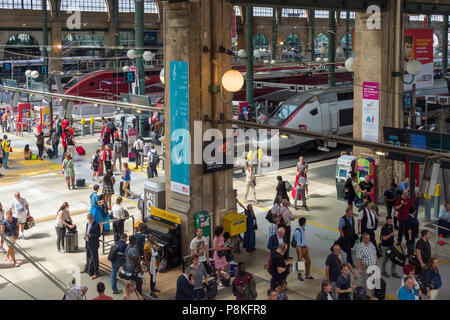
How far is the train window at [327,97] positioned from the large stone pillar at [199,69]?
526 inches

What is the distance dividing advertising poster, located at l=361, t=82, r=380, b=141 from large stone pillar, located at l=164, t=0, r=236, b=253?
6182 mm

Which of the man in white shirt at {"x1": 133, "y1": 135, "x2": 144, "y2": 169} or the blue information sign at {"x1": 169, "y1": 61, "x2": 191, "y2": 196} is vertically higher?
the blue information sign at {"x1": 169, "y1": 61, "x2": 191, "y2": 196}

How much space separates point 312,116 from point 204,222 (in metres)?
13.8

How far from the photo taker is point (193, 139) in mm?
13828

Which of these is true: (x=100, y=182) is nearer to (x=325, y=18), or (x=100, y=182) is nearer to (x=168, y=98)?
(x=168, y=98)

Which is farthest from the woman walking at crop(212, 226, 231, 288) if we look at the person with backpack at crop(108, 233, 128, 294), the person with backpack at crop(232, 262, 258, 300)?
the person with backpack at crop(232, 262, 258, 300)

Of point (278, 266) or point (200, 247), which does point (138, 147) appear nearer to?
point (200, 247)

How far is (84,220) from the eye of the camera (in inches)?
678

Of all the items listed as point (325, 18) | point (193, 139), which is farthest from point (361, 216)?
point (325, 18)

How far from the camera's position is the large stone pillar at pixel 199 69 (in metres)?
13.6

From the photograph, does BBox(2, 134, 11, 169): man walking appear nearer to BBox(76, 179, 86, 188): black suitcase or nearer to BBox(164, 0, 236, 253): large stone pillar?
BBox(76, 179, 86, 188): black suitcase

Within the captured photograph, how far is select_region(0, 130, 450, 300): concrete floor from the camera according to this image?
1252cm

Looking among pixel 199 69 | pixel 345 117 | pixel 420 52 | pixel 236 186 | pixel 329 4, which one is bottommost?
pixel 236 186

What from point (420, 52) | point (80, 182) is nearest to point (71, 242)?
point (80, 182)
